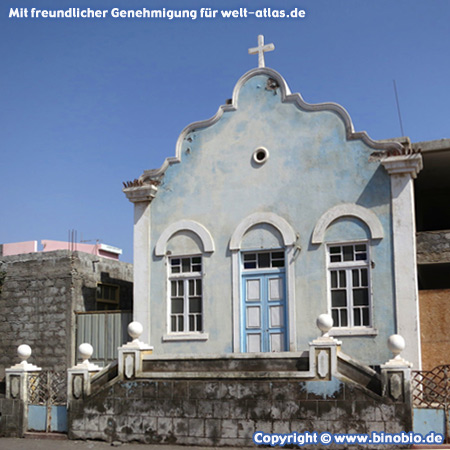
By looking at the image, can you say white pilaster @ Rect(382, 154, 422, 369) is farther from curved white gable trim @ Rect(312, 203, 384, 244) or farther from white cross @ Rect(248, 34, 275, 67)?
white cross @ Rect(248, 34, 275, 67)

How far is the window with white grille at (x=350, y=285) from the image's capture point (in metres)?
14.7

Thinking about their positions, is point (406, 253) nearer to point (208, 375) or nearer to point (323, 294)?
point (323, 294)

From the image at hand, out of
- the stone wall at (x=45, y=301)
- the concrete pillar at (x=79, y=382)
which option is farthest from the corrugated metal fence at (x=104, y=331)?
the concrete pillar at (x=79, y=382)

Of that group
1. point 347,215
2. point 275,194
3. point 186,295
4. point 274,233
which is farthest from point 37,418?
point 347,215

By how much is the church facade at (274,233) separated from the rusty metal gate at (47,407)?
2.85m

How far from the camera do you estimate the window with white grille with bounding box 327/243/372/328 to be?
14.7m

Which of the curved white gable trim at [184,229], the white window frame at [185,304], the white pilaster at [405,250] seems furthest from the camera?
the curved white gable trim at [184,229]

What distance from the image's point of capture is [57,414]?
14031mm

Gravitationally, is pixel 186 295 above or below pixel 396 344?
above

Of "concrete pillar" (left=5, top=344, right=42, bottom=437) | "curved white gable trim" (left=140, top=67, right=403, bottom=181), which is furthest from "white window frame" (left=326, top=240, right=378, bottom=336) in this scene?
"concrete pillar" (left=5, top=344, right=42, bottom=437)

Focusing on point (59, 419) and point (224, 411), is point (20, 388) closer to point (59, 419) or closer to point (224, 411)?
point (59, 419)

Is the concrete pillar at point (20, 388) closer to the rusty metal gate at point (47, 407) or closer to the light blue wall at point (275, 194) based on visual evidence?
the rusty metal gate at point (47, 407)

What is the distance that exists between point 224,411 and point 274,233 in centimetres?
465

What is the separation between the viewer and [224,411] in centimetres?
1240
